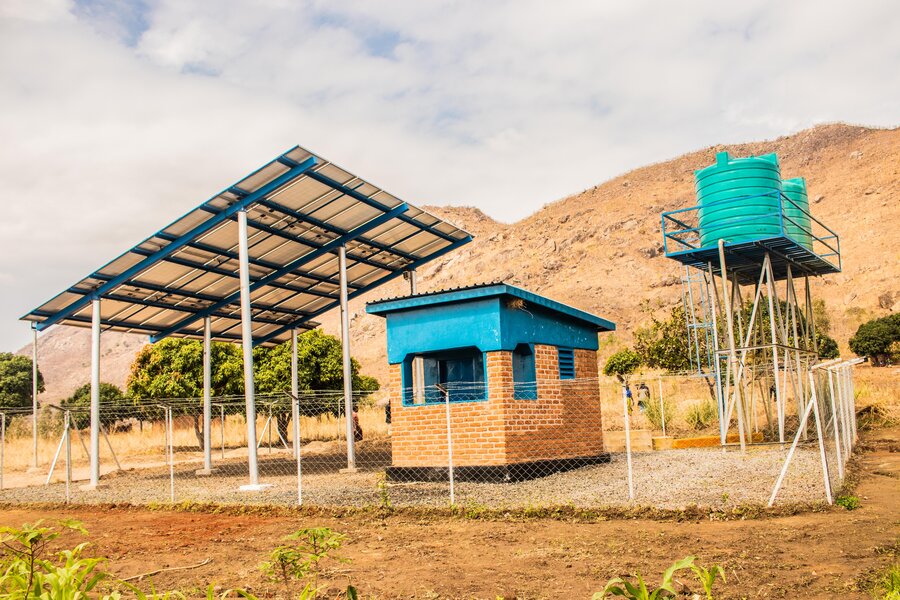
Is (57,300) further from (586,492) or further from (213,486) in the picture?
(586,492)

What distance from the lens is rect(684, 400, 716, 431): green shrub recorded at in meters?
23.3

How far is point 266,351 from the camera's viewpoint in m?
34.7

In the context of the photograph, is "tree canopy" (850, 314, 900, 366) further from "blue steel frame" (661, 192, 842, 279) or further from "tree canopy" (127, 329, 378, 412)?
"tree canopy" (127, 329, 378, 412)

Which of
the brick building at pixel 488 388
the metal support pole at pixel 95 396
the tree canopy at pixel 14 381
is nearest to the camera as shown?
the brick building at pixel 488 388

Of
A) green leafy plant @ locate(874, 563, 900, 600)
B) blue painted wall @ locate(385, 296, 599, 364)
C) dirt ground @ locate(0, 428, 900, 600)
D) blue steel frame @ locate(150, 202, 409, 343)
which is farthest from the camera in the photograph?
blue steel frame @ locate(150, 202, 409, 343)

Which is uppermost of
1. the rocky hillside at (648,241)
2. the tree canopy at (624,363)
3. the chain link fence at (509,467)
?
the rocky hillside at (648,241)

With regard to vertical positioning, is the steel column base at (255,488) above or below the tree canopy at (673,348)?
below

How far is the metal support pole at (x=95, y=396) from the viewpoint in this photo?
54.2 ft

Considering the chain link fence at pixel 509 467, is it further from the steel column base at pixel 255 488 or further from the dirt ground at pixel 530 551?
the dirt ground at pixel 530 551

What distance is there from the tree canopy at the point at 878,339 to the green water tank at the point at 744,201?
2619cm

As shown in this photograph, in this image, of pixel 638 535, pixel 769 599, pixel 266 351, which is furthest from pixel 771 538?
pixel 266 351

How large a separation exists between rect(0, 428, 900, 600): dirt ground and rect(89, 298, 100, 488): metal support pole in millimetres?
6051

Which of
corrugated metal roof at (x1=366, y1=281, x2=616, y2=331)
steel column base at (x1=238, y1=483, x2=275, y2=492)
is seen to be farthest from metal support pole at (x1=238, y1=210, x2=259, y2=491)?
corrugated metal roof at (x1=366, y1=281, x2=616, y2=331)

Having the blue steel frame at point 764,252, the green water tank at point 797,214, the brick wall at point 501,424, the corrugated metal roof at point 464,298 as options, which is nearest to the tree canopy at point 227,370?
the corrugated metal roof at point 464,298
